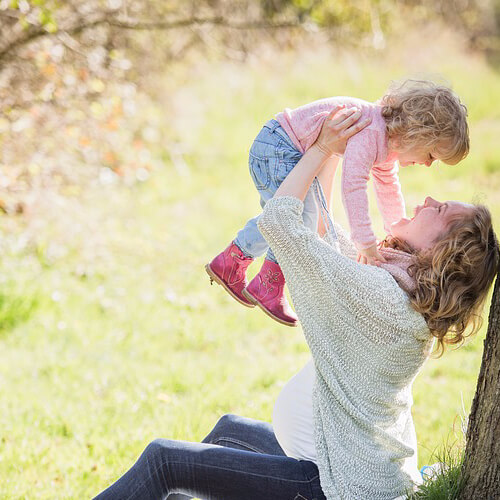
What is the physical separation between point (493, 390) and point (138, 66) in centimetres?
716

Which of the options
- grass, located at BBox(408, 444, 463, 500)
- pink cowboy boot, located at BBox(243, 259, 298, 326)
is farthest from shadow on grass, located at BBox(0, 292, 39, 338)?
grass, located at BBox(408, 444, 463, 500)

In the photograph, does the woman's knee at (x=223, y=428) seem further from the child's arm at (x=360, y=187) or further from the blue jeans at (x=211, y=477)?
the child's arm at (x=360, y=187)

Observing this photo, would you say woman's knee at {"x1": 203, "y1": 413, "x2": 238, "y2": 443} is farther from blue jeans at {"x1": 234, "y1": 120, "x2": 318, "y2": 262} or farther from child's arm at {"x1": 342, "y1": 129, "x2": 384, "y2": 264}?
child's arm at {"x1": 342, "y1": 129, "x2": 384, "y2": 264}

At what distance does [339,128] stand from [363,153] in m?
0.11

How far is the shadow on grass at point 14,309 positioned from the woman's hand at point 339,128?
124 inches

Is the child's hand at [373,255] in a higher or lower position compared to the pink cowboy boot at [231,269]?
higher

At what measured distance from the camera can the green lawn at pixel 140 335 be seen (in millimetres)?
3482

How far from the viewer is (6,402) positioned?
3.83 meters

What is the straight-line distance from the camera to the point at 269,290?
2.68m

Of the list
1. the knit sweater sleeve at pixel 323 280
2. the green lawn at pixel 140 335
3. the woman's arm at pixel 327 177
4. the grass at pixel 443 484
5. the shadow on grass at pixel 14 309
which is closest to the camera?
the knit sweater sleeve at pixel 323 280

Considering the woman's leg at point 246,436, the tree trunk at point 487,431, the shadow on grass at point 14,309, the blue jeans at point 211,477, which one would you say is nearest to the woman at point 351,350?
the blue jeans at point 211,477

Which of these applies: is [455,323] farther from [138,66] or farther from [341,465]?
[138,66]

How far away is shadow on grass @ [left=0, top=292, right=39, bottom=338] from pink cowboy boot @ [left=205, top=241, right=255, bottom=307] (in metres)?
2.54

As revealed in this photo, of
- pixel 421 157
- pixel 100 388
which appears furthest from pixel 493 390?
pixel 100 388
